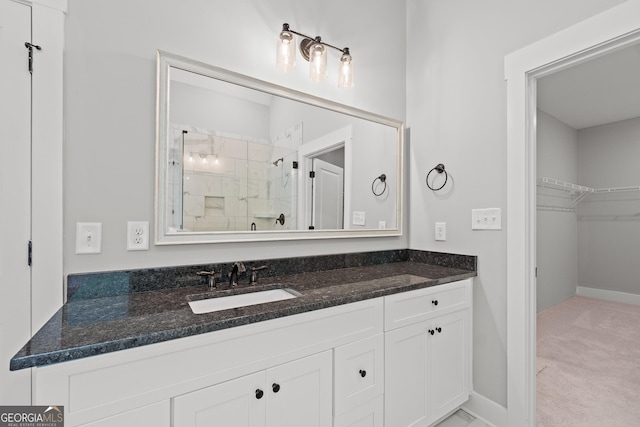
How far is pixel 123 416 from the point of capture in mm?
817

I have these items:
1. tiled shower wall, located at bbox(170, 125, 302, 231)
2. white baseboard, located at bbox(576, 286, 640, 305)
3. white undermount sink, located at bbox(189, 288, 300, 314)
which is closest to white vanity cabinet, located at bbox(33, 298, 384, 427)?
white undermount sink, located at bbox(189, 288, 300, 314)

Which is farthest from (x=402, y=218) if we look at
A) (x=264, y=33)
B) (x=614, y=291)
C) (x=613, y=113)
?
(x=614, y=291)

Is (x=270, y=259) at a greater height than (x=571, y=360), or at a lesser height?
greater

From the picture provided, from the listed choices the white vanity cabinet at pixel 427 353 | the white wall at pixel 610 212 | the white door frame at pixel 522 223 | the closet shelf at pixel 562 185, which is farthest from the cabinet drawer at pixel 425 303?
the white wall at pixel 610 212

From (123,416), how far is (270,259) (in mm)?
935

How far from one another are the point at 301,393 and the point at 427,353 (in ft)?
2.55

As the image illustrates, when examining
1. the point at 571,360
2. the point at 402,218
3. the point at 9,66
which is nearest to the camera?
the point at 9,66

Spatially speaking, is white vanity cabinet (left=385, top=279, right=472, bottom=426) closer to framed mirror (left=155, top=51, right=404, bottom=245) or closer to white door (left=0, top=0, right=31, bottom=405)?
framed mirror (left=155, top=51, right=404, bottom=245)

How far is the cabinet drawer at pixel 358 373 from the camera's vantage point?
4.01 ft

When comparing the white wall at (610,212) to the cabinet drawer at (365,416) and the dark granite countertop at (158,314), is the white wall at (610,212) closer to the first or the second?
the dark granite countertop at (158,314)

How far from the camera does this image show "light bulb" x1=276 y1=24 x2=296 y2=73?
1.61 m

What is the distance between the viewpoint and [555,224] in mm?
3945

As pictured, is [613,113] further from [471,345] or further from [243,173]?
[243,173]

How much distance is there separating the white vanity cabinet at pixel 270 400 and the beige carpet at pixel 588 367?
59.4 inches
